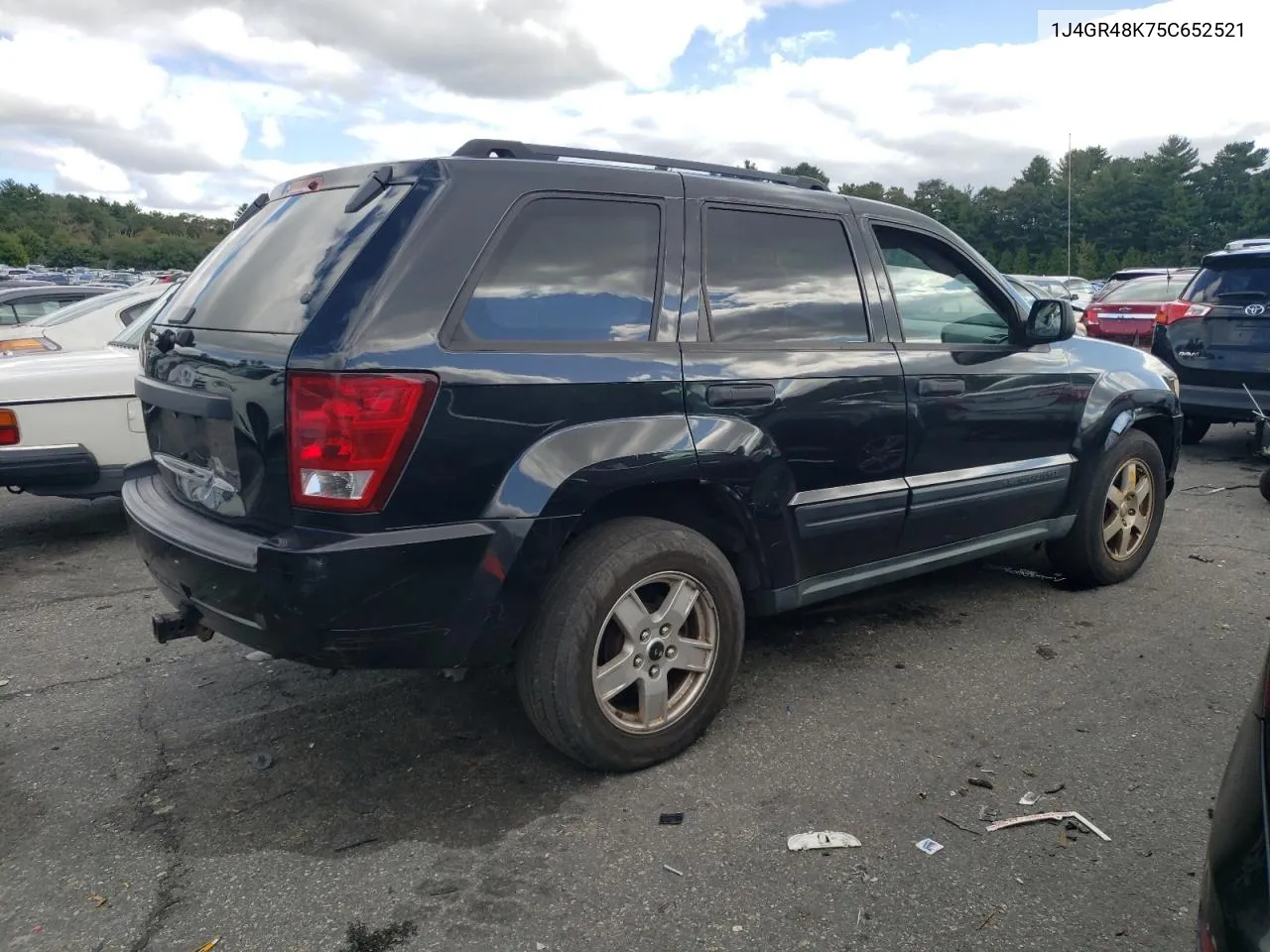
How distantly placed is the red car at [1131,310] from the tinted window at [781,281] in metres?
8.34

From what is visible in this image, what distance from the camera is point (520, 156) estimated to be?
3.09 m

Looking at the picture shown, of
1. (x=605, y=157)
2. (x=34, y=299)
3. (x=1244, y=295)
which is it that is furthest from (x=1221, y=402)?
(x=34, y=299)

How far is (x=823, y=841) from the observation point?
274 centimetres

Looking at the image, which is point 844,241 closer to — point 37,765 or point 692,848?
point 692,848

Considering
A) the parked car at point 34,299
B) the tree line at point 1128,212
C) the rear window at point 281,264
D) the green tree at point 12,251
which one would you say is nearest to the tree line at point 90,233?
the green tree at point 12,251

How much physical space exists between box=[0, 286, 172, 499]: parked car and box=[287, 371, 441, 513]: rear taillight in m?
3.14

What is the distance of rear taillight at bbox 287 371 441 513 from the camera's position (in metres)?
2.53

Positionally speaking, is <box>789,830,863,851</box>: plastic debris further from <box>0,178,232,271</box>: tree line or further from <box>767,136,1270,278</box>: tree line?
<box>0,178,232,271</box>: tree line

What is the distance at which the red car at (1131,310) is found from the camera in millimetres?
10977

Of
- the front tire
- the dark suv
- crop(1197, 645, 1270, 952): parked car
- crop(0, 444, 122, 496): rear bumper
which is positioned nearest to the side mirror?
the dark suv

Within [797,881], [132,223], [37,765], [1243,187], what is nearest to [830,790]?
[797,881]

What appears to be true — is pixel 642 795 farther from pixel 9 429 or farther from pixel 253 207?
pixel 9 429

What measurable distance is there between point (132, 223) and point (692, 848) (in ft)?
391

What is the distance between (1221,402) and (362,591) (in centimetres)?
789
